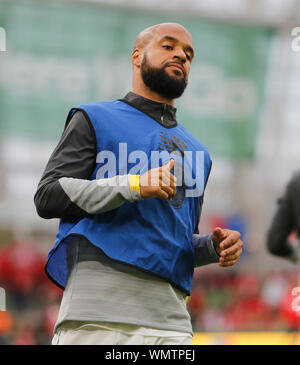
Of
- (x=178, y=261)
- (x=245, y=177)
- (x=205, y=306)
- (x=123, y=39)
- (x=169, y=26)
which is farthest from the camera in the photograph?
(x=245, y=177)

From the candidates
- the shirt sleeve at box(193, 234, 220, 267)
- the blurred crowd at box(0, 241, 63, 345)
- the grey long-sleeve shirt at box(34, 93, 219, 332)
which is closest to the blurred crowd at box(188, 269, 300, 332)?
the blurred crowd at box(0, 241, 63, 345)

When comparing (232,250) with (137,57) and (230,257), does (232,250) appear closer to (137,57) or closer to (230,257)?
(230,257)

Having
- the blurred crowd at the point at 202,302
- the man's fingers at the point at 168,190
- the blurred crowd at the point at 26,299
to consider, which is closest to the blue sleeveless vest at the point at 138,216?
the man's fingers at the point at 168,190

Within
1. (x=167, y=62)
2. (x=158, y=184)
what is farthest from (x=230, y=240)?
(x=167, y=62)

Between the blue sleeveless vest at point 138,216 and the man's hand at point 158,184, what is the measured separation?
0.20m

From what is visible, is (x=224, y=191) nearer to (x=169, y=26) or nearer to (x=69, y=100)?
(x=69, y=100)

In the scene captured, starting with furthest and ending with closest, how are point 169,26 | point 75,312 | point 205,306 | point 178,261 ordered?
point 205,306 < point 169,26 < point 178,261 < point 75,312

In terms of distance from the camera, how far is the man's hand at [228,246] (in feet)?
7.94

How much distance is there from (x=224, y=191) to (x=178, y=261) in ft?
85.4

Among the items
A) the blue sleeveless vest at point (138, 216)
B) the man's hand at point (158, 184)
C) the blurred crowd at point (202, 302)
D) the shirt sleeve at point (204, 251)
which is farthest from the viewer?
the blurred crowd at point (202, 302)

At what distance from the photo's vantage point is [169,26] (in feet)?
8.81

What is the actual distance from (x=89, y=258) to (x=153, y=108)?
27.3 inches

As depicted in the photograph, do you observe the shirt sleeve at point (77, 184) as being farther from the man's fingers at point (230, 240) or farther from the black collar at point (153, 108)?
the man's fingers at point (230, 240)

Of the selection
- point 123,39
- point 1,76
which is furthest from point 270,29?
point 1,76
